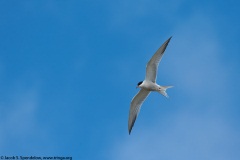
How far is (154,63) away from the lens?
1478cm

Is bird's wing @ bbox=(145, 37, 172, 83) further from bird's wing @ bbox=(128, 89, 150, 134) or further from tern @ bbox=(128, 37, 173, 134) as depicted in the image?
bird's wing @ bbox=(128, 89, 150, 134)

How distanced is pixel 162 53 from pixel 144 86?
5.45 ft

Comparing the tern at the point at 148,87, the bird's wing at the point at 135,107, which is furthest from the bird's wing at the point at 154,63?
the bird's wing at the point at 135,107

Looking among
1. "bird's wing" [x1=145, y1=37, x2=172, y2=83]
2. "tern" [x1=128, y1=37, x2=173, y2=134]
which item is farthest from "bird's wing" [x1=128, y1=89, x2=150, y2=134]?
"bird's wing" [x1=145, y1=37, x2=172, y2=83]

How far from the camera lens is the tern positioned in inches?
577

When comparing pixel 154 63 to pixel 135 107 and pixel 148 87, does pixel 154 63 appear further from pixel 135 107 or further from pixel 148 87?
pixel 135 107

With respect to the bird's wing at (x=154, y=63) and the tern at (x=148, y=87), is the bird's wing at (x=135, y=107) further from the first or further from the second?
the bird's wing at (x=154, y=63)

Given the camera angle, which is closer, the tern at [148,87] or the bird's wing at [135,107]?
the tern at [148,87]

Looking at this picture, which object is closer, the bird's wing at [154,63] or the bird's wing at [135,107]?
the bird's wing at [154,63]

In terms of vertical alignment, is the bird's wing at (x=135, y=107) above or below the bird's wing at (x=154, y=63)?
below

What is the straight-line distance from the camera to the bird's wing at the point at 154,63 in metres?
14.6

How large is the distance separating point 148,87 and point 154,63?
3.86 ft

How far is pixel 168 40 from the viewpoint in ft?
48.0

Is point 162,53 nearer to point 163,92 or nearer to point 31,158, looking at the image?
point 163,92
